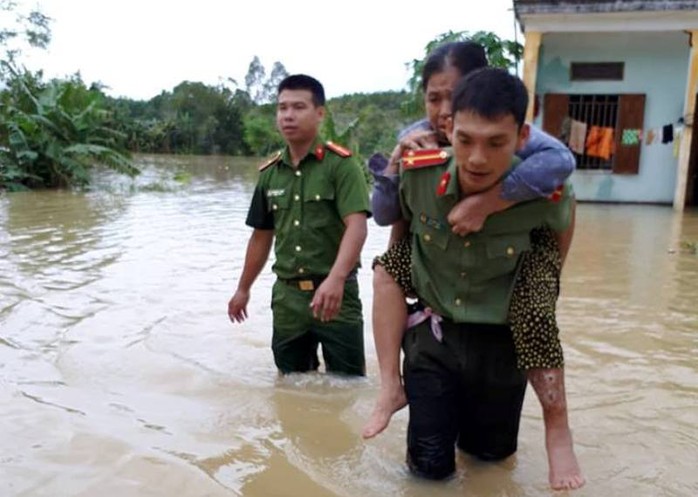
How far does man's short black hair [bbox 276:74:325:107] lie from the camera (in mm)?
3541

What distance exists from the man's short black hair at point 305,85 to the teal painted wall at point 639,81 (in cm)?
1091

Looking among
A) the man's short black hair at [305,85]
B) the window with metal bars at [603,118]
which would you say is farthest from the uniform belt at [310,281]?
the window with metal bars at [603,118]

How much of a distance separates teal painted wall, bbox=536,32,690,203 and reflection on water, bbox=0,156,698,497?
6.18m

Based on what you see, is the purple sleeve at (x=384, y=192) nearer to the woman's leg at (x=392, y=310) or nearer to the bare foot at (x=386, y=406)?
the woman's leg at (x=392, y=310)

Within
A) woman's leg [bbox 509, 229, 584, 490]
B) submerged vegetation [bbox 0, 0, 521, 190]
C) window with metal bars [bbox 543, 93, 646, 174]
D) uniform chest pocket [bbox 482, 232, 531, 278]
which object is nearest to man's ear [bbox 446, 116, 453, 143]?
uniform chest pocket [bbox 482, 232, 531, 278]

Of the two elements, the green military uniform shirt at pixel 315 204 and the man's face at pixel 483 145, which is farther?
the green military uniform shirt at pixel 315 204

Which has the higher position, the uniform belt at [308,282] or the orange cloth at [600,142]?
A: the orange cloth at [600,142]

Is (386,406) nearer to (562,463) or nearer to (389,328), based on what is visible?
(389,328)

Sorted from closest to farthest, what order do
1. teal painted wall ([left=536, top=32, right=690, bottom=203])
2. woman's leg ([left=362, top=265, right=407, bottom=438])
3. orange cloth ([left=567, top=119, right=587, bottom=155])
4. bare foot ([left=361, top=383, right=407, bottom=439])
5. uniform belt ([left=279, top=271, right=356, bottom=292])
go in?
bare foot ([left=361, top=383, right=407, bottom=439])
woman's leg ([left=362, top=265, right=407, bottom=438])
uniform belt ([left=279, top=271, right=356, bottom=292])
teal painted wall ([left=536, top=32, right=690, bottom=203])
orange cloth ([left=567, top=119, right=587, bottom=155])

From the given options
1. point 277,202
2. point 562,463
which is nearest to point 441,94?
point 562,463

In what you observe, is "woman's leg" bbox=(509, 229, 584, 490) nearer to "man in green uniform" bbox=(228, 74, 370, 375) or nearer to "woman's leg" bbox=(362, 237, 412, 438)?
"woman's leg" bbox=(362, 237, 412, 438)

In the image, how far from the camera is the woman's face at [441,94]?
2.40 meters

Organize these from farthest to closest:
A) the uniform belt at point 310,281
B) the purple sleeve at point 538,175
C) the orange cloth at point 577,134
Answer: the orange cloth at point 577,134, the uniform belt at point 310,281, the purple sleeve at point 538,175

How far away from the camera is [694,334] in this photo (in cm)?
493
